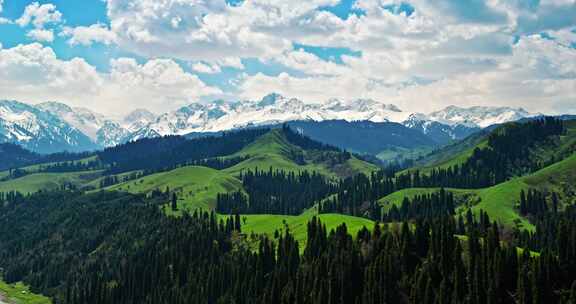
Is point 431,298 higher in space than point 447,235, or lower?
lower

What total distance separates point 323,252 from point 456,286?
186 ft

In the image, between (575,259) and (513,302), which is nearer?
(513,302)

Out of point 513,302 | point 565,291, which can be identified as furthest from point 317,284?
point 565,291

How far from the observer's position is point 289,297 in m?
185

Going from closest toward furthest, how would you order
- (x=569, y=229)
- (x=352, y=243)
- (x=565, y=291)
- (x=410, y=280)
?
(x=565, y=291) → (x=410, y=280) → (x=569, y=229) → (x=352, y=243)

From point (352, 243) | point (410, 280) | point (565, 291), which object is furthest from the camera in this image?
point (352, 243)

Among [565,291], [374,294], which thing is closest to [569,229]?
[565,291]

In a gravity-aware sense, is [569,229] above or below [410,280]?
above

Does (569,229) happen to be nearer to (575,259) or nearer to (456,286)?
(575,259)

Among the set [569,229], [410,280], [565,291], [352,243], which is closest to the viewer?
[565,291]

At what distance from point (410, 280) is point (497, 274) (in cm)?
2234

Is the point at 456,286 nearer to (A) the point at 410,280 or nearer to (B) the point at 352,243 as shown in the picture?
(A) the point at 410,280

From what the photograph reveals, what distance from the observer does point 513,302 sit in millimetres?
148000

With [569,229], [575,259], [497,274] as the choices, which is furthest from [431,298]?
[569,229]
